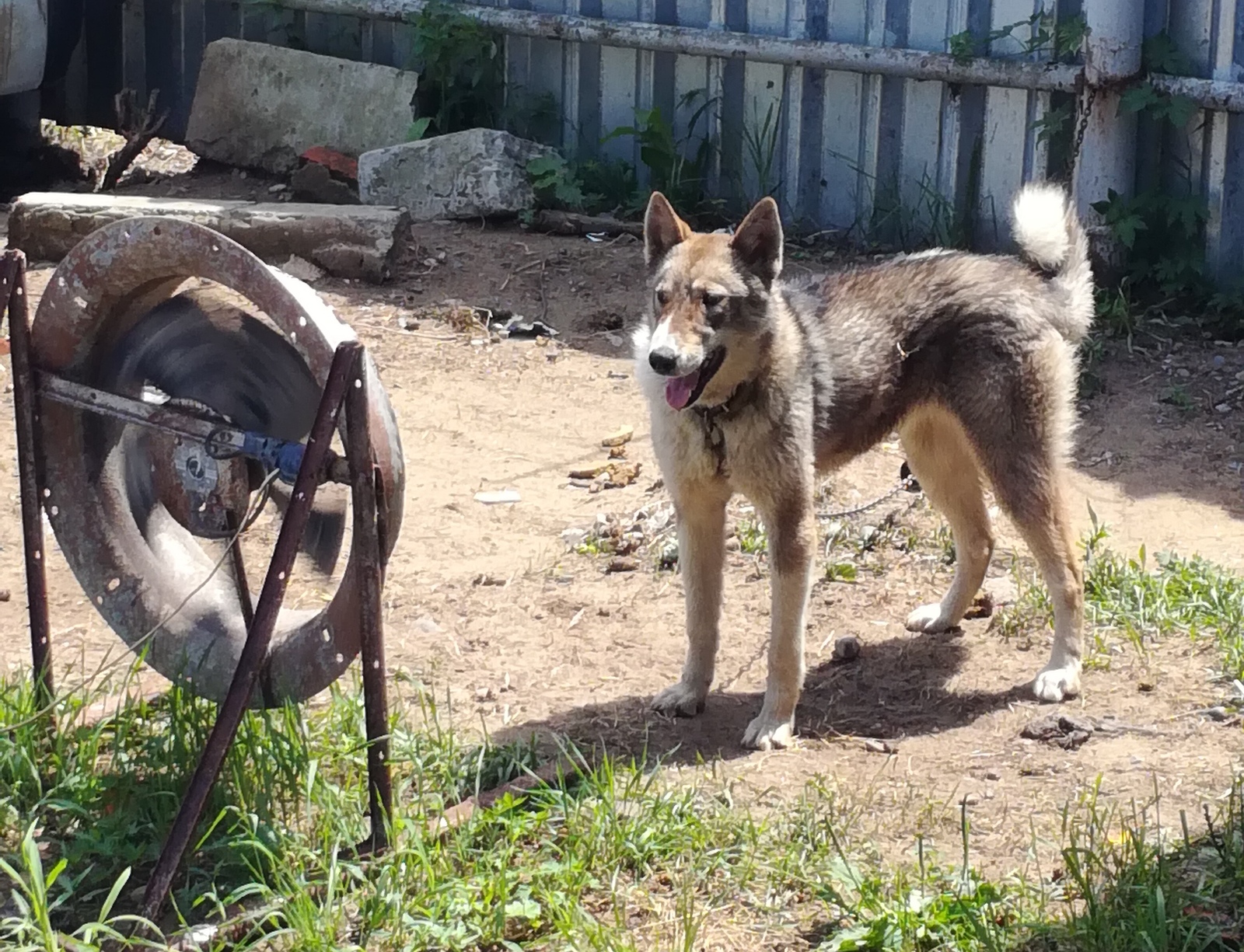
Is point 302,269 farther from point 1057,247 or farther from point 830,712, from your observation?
point 830,712

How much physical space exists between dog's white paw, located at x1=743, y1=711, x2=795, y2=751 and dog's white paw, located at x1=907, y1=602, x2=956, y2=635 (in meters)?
0.92

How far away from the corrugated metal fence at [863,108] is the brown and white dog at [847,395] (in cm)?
279

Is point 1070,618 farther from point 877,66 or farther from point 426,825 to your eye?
point 877,66

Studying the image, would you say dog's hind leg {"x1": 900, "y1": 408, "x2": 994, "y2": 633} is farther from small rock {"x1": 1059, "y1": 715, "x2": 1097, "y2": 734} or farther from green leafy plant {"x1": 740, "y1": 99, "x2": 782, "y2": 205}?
green leafy plant {"x1": 740, "y1": 99, "x2": 782, "y2": 205}

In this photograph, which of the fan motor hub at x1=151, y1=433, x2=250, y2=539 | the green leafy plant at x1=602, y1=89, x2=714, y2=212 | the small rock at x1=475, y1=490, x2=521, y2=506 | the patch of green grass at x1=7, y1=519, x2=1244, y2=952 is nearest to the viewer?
the patch of green grass at x1=7, y1=519, x2=1244, y2=952

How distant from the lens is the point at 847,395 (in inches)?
188

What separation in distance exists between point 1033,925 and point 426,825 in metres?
1.38

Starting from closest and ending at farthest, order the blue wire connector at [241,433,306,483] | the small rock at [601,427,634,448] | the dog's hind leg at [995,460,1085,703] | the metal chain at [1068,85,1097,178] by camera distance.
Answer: the blue wire connector at [241,433,306,483] → the dog's hind leg at [995,460,1085,703] → the small rock at [601,427,634,448] → the metal chain at [1068,85,1097,178]

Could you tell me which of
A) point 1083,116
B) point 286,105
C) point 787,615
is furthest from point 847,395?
point 286,105

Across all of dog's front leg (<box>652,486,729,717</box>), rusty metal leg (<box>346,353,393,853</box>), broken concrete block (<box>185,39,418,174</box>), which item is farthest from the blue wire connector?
broken concrete block (<box>185,39,418,174</box>)

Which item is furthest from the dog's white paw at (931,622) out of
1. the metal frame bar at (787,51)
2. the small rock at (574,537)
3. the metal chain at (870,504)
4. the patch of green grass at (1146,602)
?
the metal frame bar at (787,51)

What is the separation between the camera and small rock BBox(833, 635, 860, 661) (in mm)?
5078

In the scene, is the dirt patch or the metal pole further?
the metal pole

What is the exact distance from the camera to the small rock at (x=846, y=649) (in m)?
5.08
